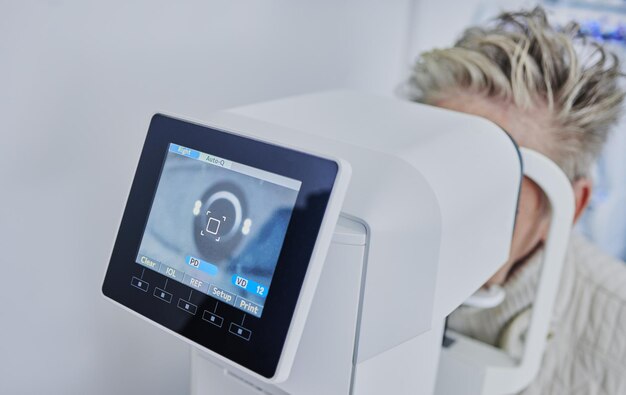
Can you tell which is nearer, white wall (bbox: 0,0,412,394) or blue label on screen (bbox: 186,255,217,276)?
blue label on screen (bbox: 186,255,217,276)

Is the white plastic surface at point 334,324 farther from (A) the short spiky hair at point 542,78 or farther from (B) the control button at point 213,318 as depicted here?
(A) the short spiky hair at point 542,78

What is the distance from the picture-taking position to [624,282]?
1.08 metres

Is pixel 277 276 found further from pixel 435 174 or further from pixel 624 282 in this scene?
pixel 624 282

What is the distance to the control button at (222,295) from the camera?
18.8 inches

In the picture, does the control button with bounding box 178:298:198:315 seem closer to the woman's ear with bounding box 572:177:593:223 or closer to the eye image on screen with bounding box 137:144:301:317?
the eye image on screen with bounding box 137:144:301:317

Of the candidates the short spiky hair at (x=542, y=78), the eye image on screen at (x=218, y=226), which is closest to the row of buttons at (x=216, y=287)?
the eye image on screen at (x=218, y=226)

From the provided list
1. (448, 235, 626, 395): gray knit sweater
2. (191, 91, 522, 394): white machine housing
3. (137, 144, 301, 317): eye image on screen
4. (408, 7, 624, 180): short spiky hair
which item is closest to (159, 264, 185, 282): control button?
(137, 144, 301, 317): eye image on screen

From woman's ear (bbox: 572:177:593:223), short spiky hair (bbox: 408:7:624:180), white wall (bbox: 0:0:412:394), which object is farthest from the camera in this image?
woman's ear (bbox: 572:177:593:223)

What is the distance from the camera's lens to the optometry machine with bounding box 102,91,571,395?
454 mm

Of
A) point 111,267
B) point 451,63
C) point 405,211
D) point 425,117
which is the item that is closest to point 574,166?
point 451,63

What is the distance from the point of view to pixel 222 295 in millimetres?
483

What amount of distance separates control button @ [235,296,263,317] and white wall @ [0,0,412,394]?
25 centimetres

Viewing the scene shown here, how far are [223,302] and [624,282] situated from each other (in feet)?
2.79

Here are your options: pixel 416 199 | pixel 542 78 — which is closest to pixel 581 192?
pixel 542 78
